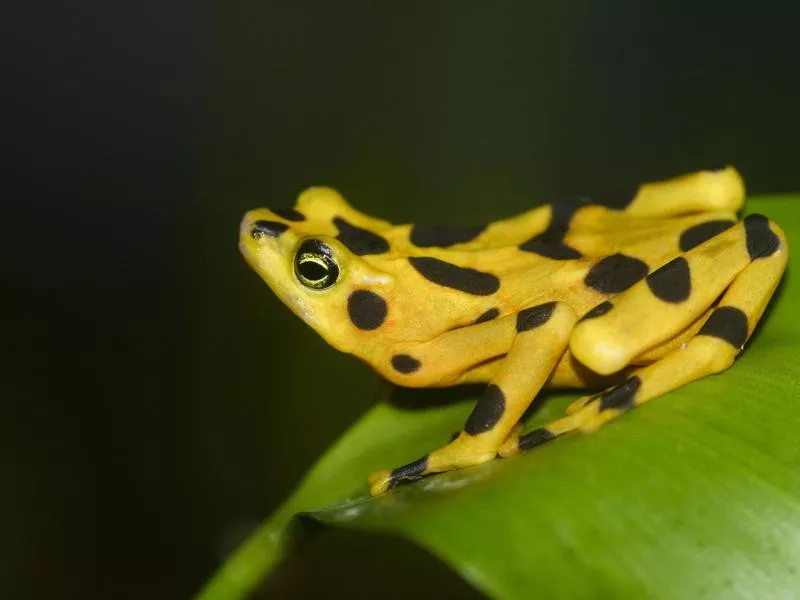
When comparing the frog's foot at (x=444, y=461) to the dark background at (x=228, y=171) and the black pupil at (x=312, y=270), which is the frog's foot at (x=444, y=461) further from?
the dark background at (x=228, y=171)

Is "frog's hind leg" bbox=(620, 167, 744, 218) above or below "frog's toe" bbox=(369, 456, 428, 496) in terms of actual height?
above

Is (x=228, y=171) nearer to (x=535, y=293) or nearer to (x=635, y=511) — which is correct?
(x=535, y=293)

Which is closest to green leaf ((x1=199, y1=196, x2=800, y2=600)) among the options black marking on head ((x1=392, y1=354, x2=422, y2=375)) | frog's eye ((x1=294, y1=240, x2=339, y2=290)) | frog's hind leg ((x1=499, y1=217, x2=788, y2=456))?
frog's hind leg ((x1=499, y1=217, x2=788, y2=456))

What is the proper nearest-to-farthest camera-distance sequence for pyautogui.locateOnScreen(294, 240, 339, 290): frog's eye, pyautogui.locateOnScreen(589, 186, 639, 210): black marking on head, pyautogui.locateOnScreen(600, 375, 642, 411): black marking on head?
1. pyautogui.locateOnScreen(600, 375, 642, 411): black marking on head
2. pyautogui.locateOnScreen(294, 240, 339, 290): frog's eye
3. pyautogui.locateOnScreen(589, 186, 639, 210): black marking on head

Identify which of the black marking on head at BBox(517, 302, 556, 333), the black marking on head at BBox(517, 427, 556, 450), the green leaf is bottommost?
the black marking on head at BBox(517, 427, 556, 450)

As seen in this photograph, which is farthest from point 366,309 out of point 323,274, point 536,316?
point 536,316

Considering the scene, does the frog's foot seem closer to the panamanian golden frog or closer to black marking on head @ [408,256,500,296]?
the panamanian golden frog

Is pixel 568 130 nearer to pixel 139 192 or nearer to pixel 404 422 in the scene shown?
pixel 139 192

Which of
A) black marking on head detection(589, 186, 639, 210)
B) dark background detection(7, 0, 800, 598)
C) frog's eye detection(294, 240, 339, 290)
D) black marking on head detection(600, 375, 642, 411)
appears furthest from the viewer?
dark background detection(7, 0, 800, 598)

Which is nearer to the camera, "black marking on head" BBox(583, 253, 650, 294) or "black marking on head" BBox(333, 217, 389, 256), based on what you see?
"black marking on head" BBox(583, 253, 650, 294)
